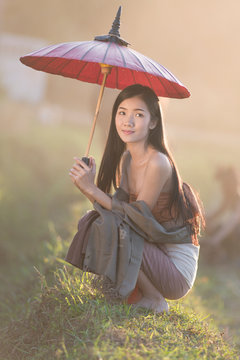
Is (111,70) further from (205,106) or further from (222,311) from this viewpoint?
(205,106)

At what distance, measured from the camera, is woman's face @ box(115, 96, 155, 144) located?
3367 mm

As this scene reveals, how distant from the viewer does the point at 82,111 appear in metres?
16.0

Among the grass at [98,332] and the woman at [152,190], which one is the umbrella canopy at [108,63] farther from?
the grass at [98,332]

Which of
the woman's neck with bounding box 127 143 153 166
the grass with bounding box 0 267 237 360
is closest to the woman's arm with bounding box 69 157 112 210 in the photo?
the woman's neck with bounding box 127 143 153 166

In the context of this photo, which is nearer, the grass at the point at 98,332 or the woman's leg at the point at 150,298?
the grass at the point at 98,332

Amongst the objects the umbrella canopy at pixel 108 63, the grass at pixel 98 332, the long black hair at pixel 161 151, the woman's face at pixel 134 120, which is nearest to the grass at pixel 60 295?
the grass at pixel 98 332

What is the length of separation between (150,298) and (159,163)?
34.5 inches

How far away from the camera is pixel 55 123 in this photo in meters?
14.3

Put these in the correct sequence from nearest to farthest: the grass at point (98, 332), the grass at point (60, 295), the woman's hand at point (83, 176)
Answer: the grass at point (98, 332), the grass at point (60, 295), the woman's hand at point (83, 176)

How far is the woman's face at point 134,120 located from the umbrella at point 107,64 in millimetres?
185

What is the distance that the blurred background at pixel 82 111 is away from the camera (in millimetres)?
7605

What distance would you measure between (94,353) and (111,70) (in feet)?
6.36

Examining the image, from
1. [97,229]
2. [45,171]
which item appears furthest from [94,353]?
[45,171]

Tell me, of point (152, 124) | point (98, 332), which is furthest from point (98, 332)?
point (152, 124)
